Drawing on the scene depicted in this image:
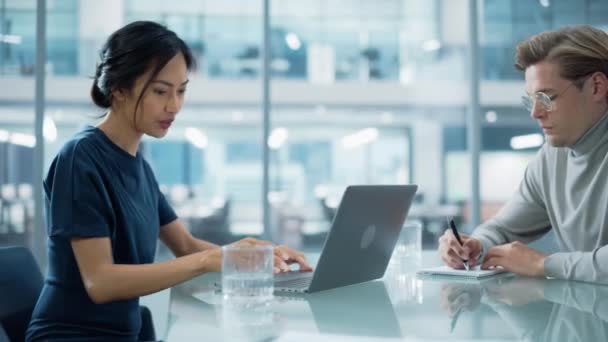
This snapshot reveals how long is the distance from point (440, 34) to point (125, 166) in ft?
11.5

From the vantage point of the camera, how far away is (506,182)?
4.67 meters

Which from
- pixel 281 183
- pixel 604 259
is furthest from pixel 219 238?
pixel 604 259

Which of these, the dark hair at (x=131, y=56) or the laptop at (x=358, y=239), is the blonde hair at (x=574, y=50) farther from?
the dark hair at (x=131, y=56)

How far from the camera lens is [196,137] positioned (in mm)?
4598

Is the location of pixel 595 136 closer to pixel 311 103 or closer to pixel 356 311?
pixel 356 311

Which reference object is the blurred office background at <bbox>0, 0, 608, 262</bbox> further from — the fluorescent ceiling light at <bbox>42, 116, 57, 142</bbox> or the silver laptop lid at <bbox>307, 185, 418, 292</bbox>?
the silver laptop lid at <bbox>307, 185, 418, 292</bbox>

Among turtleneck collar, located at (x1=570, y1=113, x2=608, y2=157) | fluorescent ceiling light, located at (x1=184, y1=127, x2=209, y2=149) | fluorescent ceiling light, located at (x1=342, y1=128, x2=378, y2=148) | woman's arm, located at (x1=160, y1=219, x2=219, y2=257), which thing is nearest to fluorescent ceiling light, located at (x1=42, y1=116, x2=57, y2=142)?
fluorescent ceiling light, located at (x1=184, y1=127, x2=209, y2=149)

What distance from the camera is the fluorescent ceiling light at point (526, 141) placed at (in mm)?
4743

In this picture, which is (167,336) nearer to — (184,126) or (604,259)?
(604,259)

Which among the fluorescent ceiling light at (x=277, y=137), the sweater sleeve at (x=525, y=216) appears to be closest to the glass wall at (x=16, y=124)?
the fluorescent ceiling light at (x=277, y=137)

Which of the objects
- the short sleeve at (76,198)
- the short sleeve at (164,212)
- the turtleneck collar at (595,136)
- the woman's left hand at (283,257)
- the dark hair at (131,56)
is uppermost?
the dark hair at (131,56)

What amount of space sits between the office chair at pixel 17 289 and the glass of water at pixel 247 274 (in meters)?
0.50

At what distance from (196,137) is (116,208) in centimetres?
308

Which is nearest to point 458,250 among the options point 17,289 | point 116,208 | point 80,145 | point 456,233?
point 456,233
